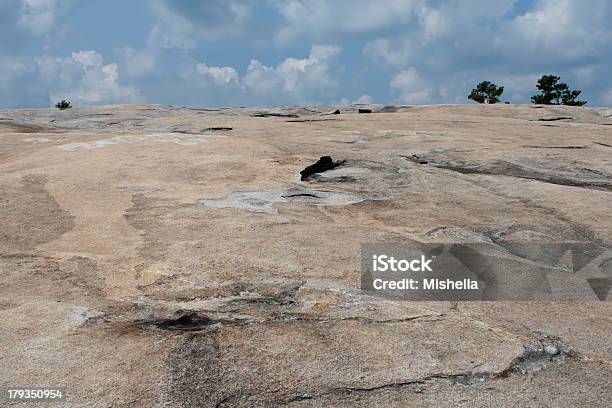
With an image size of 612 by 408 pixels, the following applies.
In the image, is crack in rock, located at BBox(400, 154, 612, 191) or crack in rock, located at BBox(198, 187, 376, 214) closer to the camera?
crack in rock, located at BBox(198, 187, 376, 214)

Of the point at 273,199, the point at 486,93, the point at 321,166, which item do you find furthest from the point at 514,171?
the point at 486,93

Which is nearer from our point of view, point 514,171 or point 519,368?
point 519,368

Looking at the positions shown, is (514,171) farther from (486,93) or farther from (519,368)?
(486,93)

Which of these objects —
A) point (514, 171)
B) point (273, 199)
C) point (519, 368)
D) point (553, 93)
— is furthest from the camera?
point (553, 93)

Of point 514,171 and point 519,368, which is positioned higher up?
point 514,171

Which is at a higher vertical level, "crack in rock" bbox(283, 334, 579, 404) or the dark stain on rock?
the dark stain on rock

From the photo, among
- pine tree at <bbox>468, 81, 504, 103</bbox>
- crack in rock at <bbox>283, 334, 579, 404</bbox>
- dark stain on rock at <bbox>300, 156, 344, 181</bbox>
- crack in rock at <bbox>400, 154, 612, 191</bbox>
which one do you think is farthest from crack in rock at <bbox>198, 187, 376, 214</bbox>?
pine tree at <bbox>468, 81, 504, 103</bbox>

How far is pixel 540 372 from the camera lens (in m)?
4.77

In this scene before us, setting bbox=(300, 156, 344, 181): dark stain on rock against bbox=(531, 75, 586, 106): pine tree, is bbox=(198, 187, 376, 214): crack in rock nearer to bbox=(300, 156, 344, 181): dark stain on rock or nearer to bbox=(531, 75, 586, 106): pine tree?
bbox=(300, 156, 344, 181): dark stain on rock

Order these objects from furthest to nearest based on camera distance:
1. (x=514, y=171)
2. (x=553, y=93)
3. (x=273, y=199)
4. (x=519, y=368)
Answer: (x=553, y=93) → (x=514, y=171) → (x=273, y=199) → (x=519, y=368)

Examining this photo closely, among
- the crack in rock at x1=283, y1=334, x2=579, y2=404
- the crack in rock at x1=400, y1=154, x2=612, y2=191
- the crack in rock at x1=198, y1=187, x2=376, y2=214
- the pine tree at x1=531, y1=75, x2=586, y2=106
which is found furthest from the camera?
the pine tree at x1=531, y1=75, x2=586, y2=106

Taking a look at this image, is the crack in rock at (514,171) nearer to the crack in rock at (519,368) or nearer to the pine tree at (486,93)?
the crack in rock at (519,368)

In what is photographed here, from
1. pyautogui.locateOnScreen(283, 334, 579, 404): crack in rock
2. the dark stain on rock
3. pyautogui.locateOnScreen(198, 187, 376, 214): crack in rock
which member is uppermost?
the dark stain on rock

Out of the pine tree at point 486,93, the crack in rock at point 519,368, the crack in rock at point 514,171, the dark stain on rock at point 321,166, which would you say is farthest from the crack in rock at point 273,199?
the pine tree at point 486,93
